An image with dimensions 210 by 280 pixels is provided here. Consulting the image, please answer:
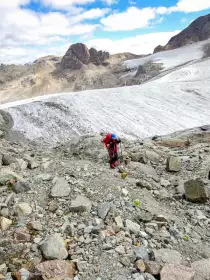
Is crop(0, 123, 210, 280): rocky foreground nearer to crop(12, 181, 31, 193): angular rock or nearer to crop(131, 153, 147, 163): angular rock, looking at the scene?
crop(12, 181, 31, 193): angular rock

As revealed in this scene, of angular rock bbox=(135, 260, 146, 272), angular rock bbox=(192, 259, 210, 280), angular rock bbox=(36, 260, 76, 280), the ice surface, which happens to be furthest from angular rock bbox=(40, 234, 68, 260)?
the ice surface

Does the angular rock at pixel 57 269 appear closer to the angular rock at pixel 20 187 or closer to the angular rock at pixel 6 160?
the angular rock at pixel 20 187

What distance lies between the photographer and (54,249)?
664 centimetres

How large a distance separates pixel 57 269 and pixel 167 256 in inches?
97.9

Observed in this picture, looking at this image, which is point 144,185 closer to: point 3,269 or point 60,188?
point 60,188

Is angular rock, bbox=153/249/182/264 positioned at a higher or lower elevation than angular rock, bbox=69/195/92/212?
lower

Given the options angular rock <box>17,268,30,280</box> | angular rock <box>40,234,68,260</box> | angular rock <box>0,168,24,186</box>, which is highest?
angular rock <box>0,168,24,186</box>

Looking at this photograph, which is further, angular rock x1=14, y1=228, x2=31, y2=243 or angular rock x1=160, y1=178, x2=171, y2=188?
angular rock x1=160, y1=178, x2=171, y2=188

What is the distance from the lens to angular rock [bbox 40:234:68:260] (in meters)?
6.55

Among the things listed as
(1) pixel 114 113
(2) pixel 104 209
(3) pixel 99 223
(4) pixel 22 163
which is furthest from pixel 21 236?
(1) pixel 114 113

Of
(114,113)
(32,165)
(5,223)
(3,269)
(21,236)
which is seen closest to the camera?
(3,269)

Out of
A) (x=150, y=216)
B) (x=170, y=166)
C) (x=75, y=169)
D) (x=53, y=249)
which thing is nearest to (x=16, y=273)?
(x=53, y=249)

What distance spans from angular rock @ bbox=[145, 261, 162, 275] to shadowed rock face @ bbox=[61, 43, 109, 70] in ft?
447

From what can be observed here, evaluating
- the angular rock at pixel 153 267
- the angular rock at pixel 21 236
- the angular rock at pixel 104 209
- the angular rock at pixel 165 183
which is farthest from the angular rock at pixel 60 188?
the angular rock at pixel 165 183
